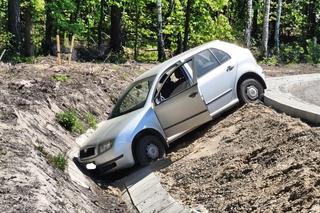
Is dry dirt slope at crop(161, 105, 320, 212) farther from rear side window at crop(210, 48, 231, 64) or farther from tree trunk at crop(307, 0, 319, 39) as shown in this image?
tree trunk at crop(307, 0, 319, 39)

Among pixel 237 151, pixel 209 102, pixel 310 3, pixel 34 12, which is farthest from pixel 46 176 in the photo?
pixel 310 3

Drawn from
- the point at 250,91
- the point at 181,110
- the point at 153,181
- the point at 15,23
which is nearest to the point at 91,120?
the point at 181,110

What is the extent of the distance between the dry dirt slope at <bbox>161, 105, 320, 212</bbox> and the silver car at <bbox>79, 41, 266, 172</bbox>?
2.09 feet

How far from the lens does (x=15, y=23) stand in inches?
1019

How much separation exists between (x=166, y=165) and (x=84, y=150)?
5.77 ft

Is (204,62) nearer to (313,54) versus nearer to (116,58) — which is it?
(116,58)

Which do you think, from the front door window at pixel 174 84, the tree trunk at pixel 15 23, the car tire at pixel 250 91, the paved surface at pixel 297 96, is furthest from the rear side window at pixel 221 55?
the tree trunk at pixel 15 23

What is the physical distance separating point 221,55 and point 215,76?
0.75 meters

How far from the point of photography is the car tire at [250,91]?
44.9 feet

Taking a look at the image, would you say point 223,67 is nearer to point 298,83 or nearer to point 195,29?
point 298,83

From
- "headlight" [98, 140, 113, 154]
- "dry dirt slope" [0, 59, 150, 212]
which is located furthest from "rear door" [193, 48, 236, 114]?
"dry dirt slope" [0, 59, 150, 212]

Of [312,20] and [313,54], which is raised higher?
[312,20]

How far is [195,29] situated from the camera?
3622 cm

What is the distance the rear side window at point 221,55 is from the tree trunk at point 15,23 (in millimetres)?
13828
